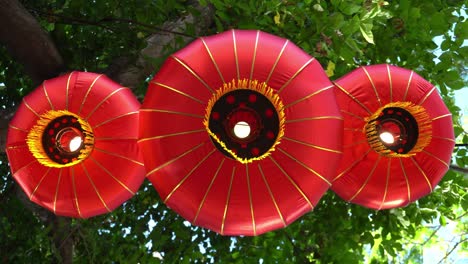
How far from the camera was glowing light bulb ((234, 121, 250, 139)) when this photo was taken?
2781 mm

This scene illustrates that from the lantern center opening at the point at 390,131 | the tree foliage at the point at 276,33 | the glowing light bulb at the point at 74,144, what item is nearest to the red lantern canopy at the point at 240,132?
the lantern center opening at the point at 390,131

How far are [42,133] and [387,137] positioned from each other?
2.71 meters

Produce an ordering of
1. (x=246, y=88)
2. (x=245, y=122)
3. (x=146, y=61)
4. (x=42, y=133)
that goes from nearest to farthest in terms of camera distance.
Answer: (x=246, y=88), (x=245, y=122), (x=42, y=133), (x=146, y=61)

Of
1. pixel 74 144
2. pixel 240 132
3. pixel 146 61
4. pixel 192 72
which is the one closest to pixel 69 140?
pixel 74 144

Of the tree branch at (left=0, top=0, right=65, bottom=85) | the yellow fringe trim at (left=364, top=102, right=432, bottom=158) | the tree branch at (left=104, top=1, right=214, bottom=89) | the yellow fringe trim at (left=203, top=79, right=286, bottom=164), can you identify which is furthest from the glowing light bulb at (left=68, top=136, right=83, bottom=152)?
the yellow fringe trim at (left=364, top=102, right=432, bottom=158)

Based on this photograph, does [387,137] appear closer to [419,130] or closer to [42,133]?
[419,130]

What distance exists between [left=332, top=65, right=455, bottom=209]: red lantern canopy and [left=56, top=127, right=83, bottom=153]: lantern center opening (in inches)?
78.0

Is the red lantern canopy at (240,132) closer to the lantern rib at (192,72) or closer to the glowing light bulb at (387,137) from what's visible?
the lantern rib at (192,72)

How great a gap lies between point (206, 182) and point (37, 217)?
4.93m

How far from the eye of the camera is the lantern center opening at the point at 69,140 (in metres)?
3.33

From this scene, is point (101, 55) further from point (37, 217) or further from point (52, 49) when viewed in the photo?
point (37, 217)

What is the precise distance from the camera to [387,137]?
10.8 ft

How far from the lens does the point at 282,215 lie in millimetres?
2742

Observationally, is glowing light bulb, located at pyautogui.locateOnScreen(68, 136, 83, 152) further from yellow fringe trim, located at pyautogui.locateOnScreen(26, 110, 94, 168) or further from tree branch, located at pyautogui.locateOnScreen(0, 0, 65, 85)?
tree branch, located at pyautogui.locateOnScreen(0, 0, 65, 85)
